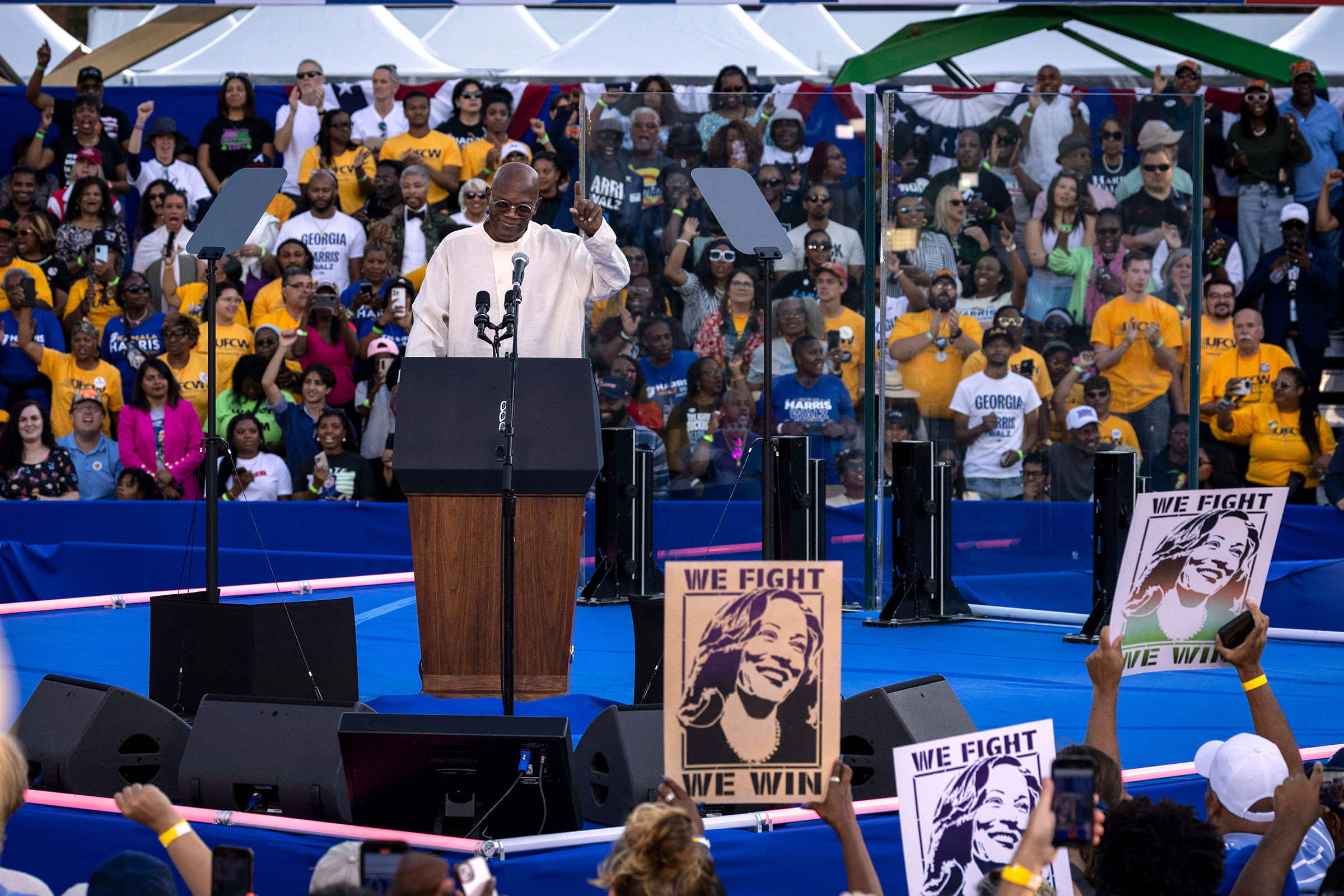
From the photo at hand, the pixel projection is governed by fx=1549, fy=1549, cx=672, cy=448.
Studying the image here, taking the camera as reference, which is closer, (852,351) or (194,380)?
(852,351)

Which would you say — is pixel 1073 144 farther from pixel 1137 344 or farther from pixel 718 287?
pixel 718 287

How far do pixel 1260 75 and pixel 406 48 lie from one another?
19.2 ft

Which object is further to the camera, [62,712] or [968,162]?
[968,162]

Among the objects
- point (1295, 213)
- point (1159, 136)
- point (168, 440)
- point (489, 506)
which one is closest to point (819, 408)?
point (1159, 136)

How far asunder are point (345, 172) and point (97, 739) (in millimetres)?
6187

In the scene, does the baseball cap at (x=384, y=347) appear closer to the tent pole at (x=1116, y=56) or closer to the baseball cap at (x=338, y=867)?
the tent pole at (x=1116, y=56)

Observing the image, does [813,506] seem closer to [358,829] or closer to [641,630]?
[641,630]

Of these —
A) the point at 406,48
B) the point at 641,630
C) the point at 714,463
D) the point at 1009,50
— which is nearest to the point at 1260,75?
the point at 1009,50

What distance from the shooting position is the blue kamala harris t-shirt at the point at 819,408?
758cm

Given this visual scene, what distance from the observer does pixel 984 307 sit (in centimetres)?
746

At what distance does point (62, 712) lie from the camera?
4.27 meters

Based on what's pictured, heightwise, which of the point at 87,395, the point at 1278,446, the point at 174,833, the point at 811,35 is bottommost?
the point at 174,833

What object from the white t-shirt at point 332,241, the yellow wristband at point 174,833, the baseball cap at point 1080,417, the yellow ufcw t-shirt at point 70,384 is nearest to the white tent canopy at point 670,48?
the white t-shirt at point 332,241

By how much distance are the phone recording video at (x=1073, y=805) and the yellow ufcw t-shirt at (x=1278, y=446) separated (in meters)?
6.77
